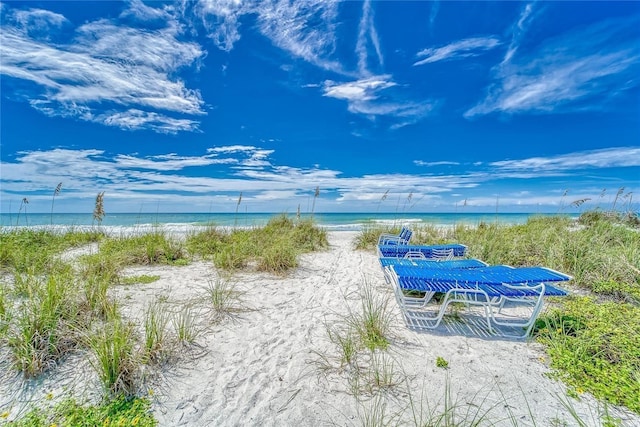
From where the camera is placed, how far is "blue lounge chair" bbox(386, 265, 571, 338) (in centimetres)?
323

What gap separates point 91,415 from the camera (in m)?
1.92

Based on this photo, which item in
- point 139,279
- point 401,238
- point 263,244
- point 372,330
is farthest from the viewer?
point 401,238

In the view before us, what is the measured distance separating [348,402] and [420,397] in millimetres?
565

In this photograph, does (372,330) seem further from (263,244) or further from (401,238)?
(401,238)

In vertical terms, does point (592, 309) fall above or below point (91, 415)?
above

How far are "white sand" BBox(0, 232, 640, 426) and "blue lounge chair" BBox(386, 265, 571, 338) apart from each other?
259 millimetres

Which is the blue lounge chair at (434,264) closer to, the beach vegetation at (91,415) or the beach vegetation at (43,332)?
the beach vegetation at (91,415)

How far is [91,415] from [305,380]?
149cm

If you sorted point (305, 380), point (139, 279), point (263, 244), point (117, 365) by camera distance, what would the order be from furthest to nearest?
point (263, 244) < point (139, 279) < point (305, 380) < point (117, 365)

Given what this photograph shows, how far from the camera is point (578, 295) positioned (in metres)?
4.16

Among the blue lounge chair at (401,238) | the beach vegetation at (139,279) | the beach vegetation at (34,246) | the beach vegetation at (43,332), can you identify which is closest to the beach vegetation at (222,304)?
the beach vegetation at (43,332)

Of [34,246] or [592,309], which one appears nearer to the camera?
[592,309]

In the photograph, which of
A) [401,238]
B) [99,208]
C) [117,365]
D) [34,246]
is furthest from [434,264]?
[34,246]

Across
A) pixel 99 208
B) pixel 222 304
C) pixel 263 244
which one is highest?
pixel 99 208
